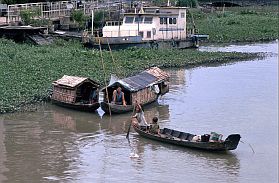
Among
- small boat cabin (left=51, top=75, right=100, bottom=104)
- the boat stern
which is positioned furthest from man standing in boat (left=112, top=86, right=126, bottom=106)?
the boat stern

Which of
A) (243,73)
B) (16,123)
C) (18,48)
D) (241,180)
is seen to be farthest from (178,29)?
(241,180)

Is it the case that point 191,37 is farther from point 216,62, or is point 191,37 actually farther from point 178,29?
point 216,62

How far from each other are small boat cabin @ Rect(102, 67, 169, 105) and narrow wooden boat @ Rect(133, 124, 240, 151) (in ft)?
12.0

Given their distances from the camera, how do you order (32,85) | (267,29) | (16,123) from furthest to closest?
(267,29), (32,85), (16,123)

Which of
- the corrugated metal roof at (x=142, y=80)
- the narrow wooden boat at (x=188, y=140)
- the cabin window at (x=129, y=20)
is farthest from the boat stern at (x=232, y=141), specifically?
the cabin window at (x=129, y=20)

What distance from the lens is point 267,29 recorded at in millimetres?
61094

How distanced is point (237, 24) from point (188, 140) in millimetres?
45503

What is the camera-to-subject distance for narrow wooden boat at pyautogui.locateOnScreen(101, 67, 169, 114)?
24.9 m

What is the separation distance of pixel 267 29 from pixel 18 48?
3145 centimetres

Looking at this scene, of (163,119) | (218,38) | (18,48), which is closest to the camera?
(163,119)

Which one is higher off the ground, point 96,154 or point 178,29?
point 178,29

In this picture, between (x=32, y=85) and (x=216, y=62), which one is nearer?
(x=32, y=85)

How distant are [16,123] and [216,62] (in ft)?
68.5

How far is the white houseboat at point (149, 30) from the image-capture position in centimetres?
4184
